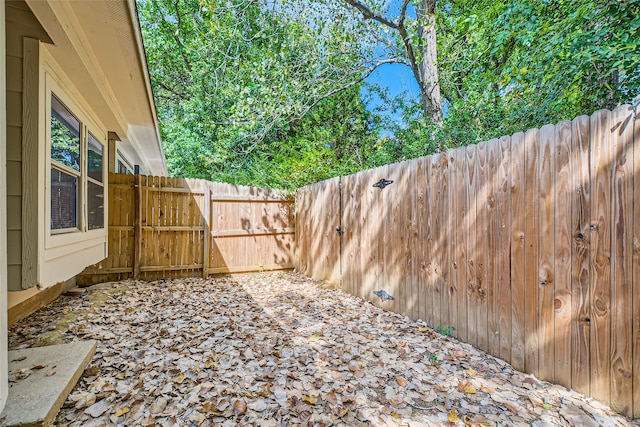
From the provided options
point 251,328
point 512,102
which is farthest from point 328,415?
point 512,102

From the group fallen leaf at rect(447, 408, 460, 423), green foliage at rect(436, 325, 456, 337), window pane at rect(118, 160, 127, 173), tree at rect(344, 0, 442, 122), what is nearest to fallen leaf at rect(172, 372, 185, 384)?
fallen leaf at rect(447, 408, 460, 423)

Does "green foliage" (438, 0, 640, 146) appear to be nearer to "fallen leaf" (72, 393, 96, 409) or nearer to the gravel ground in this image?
the gravel ground

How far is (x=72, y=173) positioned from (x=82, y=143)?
43 centimetres

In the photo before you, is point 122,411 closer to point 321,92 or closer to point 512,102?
point 512,102

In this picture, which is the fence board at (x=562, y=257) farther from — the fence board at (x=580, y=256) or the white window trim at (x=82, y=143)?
the white window trim at (x=82, y=143)

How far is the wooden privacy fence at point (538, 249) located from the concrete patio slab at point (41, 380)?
2.92 meters

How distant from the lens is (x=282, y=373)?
2143 millimetres

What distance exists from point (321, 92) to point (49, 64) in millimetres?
5104

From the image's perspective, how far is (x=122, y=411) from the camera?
1.71m

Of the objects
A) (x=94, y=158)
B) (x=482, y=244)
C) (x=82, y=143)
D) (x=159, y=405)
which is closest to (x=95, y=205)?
(x=94, y=158)

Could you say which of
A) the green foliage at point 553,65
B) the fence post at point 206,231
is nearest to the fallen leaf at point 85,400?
the fence post at point 206,231

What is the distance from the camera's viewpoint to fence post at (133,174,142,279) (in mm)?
4836

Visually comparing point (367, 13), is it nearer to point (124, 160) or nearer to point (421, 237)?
point (421, 237)

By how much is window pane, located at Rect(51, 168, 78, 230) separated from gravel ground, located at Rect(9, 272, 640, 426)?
3.33ft
